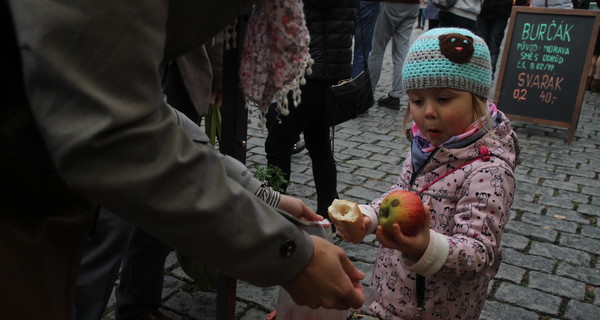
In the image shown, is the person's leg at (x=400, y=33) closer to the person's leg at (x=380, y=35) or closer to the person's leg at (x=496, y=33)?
the person's leg at (x=380, y=35)

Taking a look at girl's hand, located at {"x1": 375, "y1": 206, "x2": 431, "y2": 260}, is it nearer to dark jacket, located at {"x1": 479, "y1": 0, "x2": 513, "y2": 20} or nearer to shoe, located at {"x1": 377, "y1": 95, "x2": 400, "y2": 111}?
shoe, located at {"x1": 377, "y1": 95, "x2": 400, "y2": 111}

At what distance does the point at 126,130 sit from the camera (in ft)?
3.71

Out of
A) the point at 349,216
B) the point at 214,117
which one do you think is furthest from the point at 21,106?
the point at 214,117

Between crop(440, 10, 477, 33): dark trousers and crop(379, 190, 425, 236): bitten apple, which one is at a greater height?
crop(379, 190, 425, 236): bitten apple

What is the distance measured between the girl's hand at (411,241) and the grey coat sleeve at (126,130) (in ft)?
2.65

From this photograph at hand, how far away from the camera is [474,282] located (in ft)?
7.61

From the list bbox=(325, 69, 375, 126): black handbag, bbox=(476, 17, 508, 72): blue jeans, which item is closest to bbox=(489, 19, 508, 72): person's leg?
bbox=(476, 17, 508, 72): blue jeans

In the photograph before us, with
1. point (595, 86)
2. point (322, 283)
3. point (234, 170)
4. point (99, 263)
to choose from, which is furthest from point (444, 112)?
point (595, 86)

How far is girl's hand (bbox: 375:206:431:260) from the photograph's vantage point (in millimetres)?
2037

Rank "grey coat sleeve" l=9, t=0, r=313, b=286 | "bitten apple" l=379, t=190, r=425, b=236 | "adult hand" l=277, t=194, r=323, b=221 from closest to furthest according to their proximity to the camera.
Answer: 1. "grey coat sleeve" l=9, t=0, r=313, b=286
2. "bitten apple" l=379, t=190, r=425, b=236
3. "adult hand" l=277, t=194, r=323, b=221

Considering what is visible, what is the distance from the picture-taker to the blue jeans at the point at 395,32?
7.87 m

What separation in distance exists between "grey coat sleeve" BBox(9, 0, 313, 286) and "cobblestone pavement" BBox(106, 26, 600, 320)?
2.14 meters

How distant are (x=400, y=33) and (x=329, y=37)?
4340 millimetres

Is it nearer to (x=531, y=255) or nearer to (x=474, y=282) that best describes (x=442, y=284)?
(x=474, y=282)
